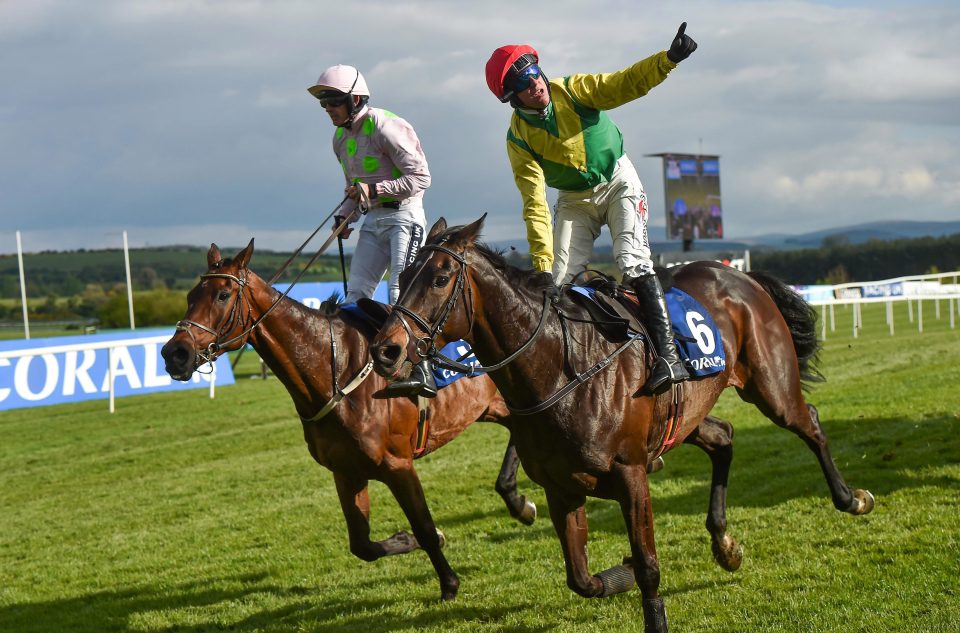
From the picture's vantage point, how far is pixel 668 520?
21.4 feet

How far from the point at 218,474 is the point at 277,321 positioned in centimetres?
592

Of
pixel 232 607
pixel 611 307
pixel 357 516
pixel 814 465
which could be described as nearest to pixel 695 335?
pixel 611 307

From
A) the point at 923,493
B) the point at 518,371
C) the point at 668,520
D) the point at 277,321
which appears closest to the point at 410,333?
the point at 518,371

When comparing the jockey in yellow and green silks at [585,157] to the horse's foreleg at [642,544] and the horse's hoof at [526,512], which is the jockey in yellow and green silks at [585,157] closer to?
the horse's foreleg at [642,544]

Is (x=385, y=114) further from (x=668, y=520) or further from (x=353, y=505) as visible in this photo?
(x=668, y=520)

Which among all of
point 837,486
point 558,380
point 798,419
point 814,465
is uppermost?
point 558,380

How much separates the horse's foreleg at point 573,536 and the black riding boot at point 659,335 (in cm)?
60

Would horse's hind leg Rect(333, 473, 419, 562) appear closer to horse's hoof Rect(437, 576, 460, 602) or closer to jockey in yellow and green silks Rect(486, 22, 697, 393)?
horse's hoof Rect(437, 576, 460, 602)

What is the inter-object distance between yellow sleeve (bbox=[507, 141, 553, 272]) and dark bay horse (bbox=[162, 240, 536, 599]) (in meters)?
1.13

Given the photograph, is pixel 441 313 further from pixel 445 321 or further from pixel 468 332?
pixel 468 332

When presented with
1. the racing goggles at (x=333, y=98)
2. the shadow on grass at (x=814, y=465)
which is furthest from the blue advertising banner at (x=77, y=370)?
the racing goggles at (x=333, y=98)

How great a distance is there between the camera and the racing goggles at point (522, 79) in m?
4.15

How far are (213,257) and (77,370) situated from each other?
36.0ft

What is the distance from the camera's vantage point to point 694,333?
4523mm
